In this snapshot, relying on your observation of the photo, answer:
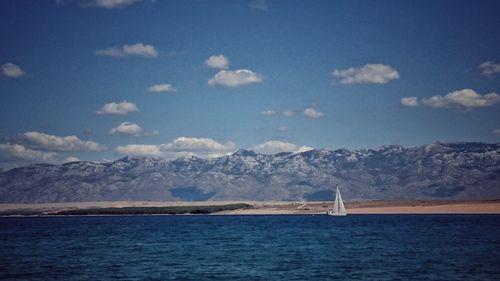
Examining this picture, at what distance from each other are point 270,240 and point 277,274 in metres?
46.2

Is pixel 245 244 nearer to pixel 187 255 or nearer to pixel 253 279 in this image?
pixel 187 255

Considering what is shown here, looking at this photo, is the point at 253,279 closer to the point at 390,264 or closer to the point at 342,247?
the point at 390,264

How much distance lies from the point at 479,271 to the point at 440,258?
12.3 meters

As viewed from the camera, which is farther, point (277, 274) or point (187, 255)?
point (187, 255)

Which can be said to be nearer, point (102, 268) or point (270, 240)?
point (102, 268)

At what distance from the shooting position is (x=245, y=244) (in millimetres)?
97500

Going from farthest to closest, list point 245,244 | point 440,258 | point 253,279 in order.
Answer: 1. point 245,244
2. point 440,258
3. point 253,279

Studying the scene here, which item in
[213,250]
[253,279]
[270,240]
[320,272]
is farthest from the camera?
[270,240]

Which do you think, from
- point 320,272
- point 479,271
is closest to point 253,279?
point 320,272

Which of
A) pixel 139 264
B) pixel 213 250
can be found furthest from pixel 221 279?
pixel 213 250

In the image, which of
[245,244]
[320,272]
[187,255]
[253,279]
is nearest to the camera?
[253,279]

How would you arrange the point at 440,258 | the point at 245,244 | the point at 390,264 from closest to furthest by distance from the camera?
the point at 390,264 → the point at 440,258 → the point at 245,244

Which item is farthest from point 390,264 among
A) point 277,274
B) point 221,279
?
point 221,279

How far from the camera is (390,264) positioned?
65.2 meters
